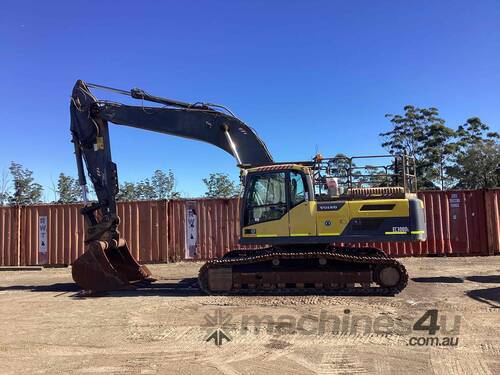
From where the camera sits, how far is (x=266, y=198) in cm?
1038

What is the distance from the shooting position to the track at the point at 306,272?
Answer: 32.7 feet

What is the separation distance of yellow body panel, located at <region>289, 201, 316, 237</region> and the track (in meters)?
0.46

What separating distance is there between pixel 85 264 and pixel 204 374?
657 cm

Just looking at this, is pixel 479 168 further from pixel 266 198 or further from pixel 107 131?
pixel 107 131

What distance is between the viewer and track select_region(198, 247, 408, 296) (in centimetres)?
997

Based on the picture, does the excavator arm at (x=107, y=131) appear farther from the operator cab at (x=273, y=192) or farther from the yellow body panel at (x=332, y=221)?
the yellow body panel at (x=332, y=221)

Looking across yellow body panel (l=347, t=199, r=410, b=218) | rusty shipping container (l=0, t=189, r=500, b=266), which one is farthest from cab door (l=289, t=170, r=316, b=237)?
rusty shipping container (l=0, t=189, r=500, b=266)

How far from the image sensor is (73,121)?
11.8 metres

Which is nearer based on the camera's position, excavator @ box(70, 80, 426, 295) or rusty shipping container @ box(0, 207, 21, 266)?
excavator @ box(70, 80, 426, 295)

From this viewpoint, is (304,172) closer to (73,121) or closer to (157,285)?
(157,285)

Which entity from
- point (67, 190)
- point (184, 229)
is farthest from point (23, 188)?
point (184, 229)

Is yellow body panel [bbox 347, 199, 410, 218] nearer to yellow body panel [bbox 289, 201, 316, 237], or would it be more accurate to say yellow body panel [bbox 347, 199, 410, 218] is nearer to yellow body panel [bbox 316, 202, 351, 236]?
yellow body panel [bbox 316, 202, 351, 236]

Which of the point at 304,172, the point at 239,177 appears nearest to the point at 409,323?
the point at 304,172

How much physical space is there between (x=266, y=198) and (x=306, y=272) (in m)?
1.83
